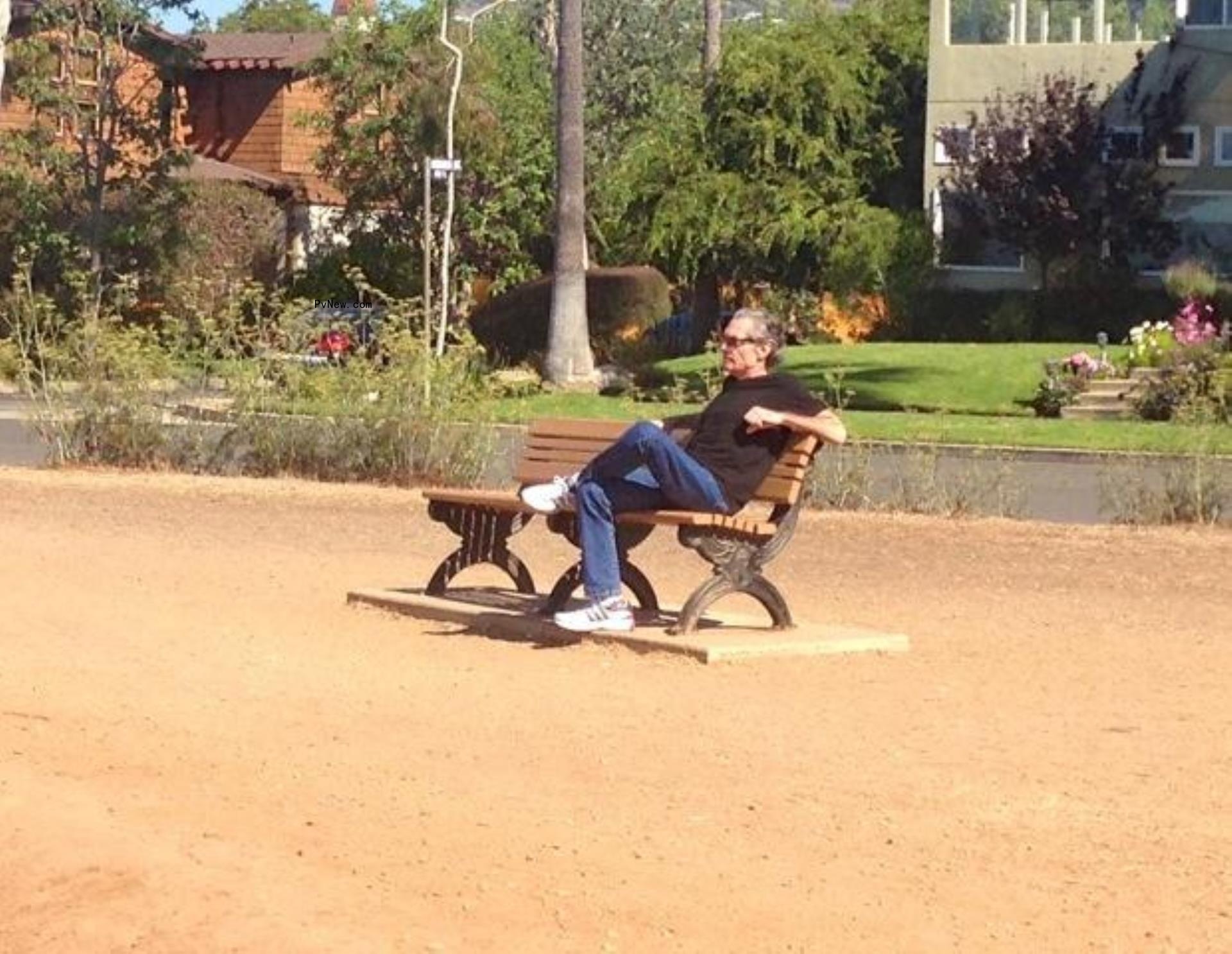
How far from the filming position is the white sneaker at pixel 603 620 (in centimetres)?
1183

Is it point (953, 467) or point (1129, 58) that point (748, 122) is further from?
point (953, 467)

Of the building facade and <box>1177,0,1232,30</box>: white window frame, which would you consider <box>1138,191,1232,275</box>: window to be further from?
<box>1177,0,1232,30</box>: white window frame

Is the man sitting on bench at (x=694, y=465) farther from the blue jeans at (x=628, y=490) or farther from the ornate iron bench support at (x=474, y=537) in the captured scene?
the ornate iron bench support at (x=474, y=537)

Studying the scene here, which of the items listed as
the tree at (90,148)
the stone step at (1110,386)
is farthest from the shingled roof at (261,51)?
the stone step at (1110,386)

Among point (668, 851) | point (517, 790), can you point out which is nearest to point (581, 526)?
point (517, 790)

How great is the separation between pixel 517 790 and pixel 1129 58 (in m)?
37.3

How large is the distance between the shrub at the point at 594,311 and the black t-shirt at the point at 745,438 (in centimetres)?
3278

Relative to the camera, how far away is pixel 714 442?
1207 cm

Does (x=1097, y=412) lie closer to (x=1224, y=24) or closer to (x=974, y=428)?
(x=974, y=428)

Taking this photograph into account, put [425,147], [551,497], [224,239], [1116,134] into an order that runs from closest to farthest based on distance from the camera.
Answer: [551,497] < [1116,134] < [425,147] < [224,239]

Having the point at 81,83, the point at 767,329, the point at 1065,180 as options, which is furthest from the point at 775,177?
the point at 767,329

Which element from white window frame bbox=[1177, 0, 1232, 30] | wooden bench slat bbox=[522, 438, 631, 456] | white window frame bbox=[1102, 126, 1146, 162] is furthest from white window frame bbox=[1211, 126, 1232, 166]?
wooden bench slat bbox=[522, 438, 631, 456]

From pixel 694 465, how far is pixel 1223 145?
33.2m

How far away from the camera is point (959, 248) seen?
4450 centimetres
